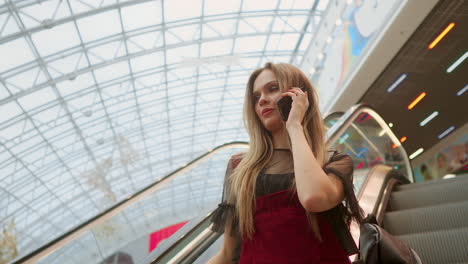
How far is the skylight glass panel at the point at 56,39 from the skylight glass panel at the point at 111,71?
278 centimetres

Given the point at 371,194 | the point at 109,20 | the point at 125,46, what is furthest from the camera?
the point at 125,46

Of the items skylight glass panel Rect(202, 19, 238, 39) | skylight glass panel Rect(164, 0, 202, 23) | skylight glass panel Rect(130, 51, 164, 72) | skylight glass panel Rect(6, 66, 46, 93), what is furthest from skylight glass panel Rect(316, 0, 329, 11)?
skylight glass panel Rect(6, 66, 46, 93)

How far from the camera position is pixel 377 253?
1.58m

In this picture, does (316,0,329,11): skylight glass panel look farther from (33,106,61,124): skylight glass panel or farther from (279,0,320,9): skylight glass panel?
(33,106,61,124): skylight glass panel

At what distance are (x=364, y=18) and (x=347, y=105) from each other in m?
3.39

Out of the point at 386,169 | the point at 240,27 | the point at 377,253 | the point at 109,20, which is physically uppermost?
the point at 109,20

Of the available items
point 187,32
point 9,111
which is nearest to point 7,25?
point 9,111

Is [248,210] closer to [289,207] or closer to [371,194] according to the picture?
[289,207]

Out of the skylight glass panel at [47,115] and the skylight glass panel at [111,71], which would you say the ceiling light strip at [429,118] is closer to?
the skylight glass panel at [111,71]

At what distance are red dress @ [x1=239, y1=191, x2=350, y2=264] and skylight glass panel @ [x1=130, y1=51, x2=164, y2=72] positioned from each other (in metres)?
19.6

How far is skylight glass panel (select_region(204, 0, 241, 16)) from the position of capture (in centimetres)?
1784

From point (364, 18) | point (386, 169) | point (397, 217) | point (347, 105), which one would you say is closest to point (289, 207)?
point (397, 217)

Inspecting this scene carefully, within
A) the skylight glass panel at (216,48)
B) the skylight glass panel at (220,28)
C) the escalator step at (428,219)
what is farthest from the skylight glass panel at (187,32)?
the escalator step at (428,219)

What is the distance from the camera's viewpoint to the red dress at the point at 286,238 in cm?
156
